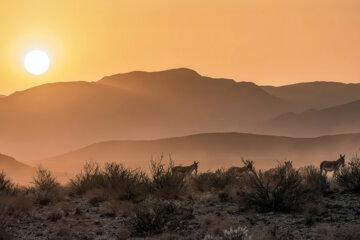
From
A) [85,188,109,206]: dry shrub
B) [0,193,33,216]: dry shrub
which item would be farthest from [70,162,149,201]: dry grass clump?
[0,193,33,216]: dry shrub

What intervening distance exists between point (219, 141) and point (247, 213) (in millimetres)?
103028

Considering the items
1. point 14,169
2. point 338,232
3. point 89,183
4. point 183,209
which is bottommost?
point 338,232

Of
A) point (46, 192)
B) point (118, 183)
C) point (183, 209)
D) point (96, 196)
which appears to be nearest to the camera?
point (183, 209)

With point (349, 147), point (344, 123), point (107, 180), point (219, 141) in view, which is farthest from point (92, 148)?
point (107, 180)

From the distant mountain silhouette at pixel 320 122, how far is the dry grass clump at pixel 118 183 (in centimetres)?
15947

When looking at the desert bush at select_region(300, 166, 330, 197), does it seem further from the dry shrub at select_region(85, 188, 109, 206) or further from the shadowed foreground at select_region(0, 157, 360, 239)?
the dry shrub at select_region(85, 188, 109, 206)

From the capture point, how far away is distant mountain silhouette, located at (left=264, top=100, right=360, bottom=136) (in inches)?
6978

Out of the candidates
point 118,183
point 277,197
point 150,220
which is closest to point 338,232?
point 277,197

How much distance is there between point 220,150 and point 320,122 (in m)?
82.9

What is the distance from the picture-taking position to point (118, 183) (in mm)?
18734

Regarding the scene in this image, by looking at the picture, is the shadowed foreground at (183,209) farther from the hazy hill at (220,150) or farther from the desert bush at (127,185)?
the hazy hill at (220,150)

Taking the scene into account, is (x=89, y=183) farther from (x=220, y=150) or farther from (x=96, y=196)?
(x=220, y=150)

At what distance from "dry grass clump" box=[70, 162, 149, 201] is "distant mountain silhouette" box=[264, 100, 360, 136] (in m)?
159

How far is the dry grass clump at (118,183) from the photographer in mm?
17859
